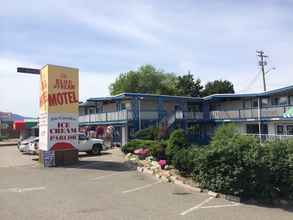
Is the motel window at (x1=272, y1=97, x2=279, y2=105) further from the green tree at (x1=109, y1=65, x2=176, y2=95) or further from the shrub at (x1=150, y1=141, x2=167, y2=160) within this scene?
the green tree at (x1=109, y1=65, x2=176, y2=95)

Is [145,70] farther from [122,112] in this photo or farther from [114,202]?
[114,202]

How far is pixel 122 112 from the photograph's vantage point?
4006 cm

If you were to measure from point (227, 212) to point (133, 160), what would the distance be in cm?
1033

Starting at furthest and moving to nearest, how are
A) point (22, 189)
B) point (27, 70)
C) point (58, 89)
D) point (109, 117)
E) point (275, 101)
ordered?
point (109, 117), point (275, 101), point (27, 70), point (58, 89), point (22, 189)

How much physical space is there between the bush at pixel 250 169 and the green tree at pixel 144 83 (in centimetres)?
5659

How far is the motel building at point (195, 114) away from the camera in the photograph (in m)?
39.7

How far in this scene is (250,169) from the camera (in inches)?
487

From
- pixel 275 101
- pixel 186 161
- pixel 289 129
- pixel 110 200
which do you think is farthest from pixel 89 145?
pixel 275 101

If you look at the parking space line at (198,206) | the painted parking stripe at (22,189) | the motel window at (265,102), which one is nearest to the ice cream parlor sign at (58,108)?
the painted parking stripe at (22,189)

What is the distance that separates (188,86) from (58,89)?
4691 cm

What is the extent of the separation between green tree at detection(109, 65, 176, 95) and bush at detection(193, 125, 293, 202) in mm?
56589

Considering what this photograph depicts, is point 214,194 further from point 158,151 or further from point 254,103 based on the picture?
point 254,103

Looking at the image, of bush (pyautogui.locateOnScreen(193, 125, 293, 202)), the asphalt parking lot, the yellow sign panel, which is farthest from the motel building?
bush (pyautogui.locateOnScreen(193, 125, 293, 202))

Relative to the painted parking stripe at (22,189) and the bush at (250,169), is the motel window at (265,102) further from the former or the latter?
the painted parking stripe at (22,189)
